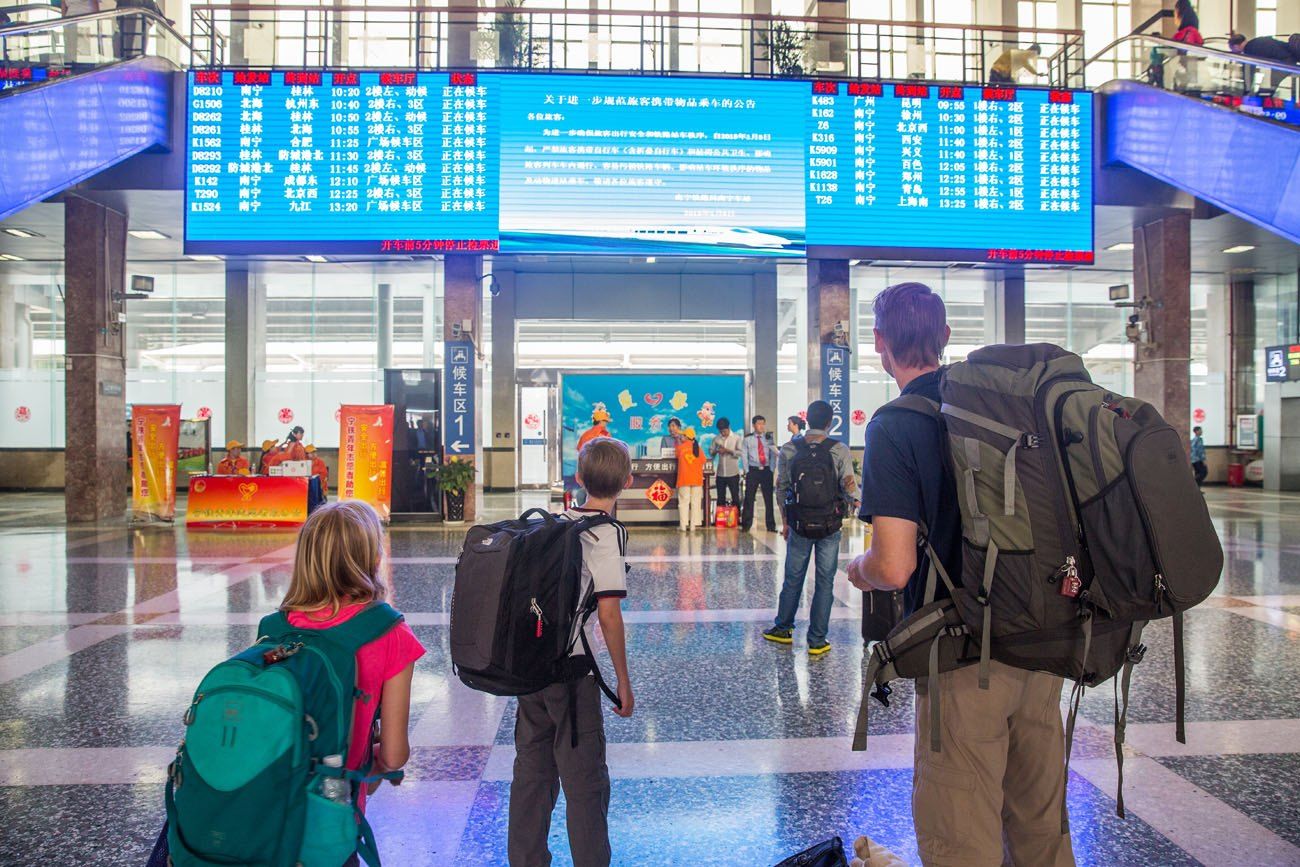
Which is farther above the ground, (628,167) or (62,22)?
(62,22)

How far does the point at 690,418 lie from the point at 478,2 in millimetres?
9722

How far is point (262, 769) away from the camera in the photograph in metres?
1.66

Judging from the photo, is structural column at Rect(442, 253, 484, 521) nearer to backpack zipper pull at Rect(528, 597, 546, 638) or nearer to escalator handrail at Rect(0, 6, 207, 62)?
escalator handrail at Rect(0, 6, 207, 62)

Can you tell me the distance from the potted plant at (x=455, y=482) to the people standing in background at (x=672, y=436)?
3.05 m

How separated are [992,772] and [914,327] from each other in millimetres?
1038

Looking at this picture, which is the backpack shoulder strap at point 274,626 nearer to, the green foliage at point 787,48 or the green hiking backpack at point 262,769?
the green hiking backpack at point 262,769

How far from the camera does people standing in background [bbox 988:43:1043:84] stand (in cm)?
1317

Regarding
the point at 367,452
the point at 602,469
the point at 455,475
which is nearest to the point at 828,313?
the point at 455,475

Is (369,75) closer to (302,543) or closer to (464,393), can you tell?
(464,393)

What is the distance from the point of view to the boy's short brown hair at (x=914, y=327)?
2145 millimetres

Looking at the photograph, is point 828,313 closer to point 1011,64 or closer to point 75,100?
point 1011,64

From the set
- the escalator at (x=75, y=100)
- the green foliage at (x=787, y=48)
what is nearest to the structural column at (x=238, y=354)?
the escalator at (x=75, y=100)

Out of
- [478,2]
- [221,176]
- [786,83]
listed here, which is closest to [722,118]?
[786,83]

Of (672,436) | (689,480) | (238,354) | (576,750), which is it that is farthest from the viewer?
(238,354)
